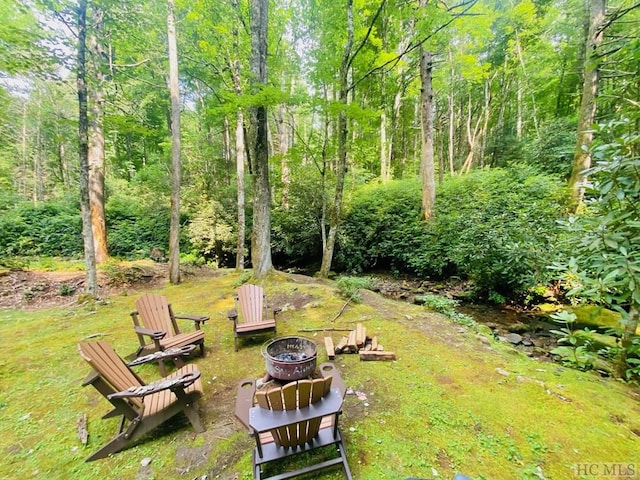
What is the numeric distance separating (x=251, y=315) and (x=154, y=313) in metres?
1.30

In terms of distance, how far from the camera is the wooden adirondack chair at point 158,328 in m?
3.24

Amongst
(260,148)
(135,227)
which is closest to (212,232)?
(135,227)

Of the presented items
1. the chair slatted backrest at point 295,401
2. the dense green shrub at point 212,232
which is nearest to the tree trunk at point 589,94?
the chair slatted backrest at point 295,401

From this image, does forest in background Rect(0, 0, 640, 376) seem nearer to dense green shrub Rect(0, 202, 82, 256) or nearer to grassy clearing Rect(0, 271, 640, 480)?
dense green shrub Rect(0, 202, 82, 256)

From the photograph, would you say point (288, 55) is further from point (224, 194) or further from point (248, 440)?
point (248, 440)

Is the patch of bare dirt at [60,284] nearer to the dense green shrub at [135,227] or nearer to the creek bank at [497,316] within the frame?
the dense green shrub at [135,227]

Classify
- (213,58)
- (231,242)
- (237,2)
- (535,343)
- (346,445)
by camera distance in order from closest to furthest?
(346,445), (535,343), (237,2), (213,58), (231,242)

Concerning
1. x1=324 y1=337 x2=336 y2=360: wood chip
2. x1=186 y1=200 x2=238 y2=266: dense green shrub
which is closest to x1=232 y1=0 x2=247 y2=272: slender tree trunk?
x1=186 y1=200 x2=238 y2=266: dense green shrub

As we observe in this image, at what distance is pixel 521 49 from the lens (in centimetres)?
1238

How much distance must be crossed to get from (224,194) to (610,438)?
1094cm

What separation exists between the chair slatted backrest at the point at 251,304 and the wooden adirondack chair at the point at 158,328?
63cm

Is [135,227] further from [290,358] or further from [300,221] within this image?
[290,358]

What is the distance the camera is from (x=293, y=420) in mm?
1743

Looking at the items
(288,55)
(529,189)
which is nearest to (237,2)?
(288,55)
